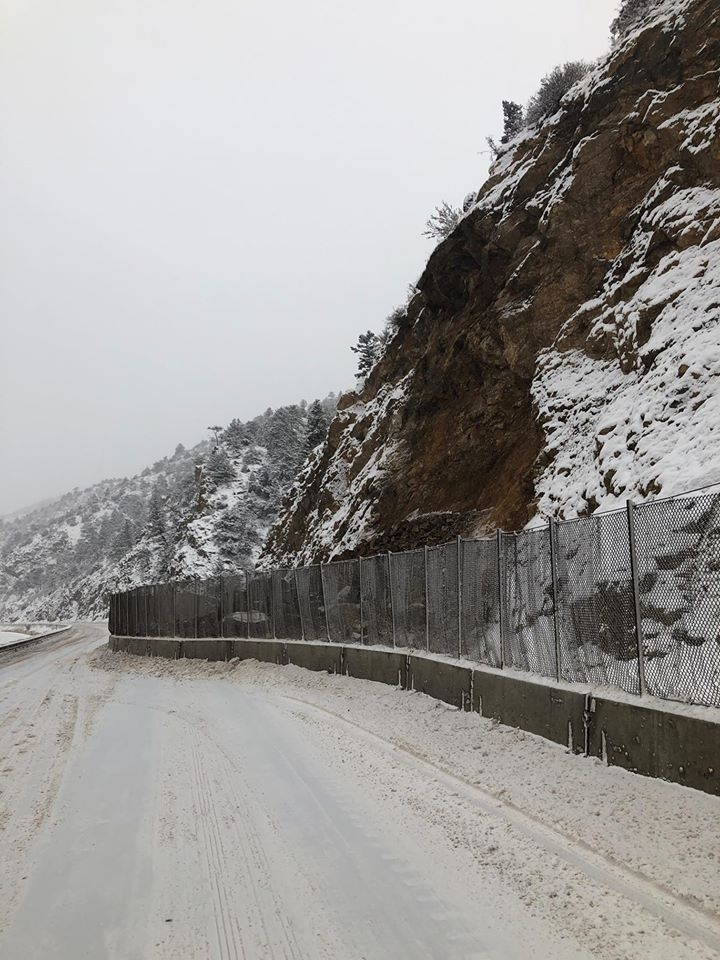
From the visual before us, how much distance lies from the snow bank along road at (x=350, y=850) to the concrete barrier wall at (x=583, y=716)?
0.54 feet

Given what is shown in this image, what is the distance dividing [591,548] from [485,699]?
287 centimetres

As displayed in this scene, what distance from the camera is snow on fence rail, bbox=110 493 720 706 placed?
20.4 feet

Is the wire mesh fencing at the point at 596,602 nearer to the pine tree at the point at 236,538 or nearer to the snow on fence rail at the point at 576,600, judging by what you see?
the snow on fence rail at the point at 576,600

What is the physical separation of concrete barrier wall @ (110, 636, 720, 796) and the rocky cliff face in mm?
4250

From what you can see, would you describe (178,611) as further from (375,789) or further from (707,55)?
(707,55)

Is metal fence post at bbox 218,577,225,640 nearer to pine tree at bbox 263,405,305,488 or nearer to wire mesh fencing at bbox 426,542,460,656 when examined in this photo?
wire mesh fencing at bbox 426,542,460,656

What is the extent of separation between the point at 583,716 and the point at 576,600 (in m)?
1.33

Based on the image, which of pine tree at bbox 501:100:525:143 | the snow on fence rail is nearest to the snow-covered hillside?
pine tree at bbox 501:100:525:143

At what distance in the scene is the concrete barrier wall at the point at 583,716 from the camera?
5.76 metres

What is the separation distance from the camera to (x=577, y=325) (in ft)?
61.1

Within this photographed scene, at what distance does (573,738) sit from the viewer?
290 inches

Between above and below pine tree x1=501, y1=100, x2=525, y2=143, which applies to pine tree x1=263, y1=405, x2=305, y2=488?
below

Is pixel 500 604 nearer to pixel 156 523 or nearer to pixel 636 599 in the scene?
pixel 636 599

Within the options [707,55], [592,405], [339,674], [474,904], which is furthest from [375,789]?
[707,55]
